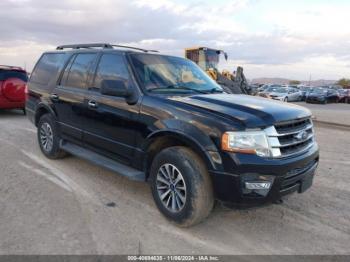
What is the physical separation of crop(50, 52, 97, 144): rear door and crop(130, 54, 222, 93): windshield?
935mm

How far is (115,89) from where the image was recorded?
4.14 metres

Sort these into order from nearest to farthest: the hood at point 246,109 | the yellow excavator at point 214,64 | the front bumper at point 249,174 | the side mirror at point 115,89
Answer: the front bumper at point 249,174 < the hood at point 246,109 < the side mirror at point 115,89 < the yellow excavator at point 214,64

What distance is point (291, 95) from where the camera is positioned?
30.9 meters

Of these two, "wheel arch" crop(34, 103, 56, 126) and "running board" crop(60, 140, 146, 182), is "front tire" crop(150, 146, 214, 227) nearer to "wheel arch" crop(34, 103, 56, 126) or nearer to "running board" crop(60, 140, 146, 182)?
"running board" crop(60, 140, 146, 182)

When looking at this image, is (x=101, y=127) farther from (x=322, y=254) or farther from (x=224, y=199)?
(x=322, y=254)

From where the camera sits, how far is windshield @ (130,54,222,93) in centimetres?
Result: 435

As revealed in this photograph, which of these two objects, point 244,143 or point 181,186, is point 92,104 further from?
point 244,143

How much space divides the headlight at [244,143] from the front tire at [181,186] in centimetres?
38

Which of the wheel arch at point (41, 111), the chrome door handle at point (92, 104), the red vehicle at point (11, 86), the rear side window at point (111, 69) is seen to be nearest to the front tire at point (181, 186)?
the rear side window at point (111, 69)

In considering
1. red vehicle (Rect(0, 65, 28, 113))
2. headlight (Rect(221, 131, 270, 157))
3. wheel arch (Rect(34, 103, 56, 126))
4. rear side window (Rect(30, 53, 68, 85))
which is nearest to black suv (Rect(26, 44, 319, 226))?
headlight (Rect(221, 131, 270, 157))

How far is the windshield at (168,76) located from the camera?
435cm

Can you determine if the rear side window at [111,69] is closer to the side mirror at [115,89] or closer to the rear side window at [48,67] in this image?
the side mirror at [115,89]

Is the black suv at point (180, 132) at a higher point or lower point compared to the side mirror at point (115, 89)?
lower

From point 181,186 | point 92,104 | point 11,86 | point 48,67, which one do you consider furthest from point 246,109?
point 11,86
